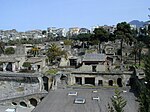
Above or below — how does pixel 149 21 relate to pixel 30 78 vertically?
above

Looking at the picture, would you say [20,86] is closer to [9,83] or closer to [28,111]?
[9,83]

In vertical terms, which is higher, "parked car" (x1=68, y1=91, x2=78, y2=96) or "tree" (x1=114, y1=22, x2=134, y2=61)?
"tree" (x1=114, y1=22, x2=134, y2=61)

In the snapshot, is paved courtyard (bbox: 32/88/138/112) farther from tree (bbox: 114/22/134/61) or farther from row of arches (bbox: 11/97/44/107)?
tree (bbox: 114/22/134/61)

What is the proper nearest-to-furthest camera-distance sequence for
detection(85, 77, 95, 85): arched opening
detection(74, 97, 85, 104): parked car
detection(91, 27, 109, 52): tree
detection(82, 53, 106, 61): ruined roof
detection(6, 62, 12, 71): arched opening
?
detection(74, 97, 85, 104): parked car < detection(85, 77, 95, 85): arched opening < detection(82, 53, 106, 61): ruined roof < detection(6, 62, 12, 71): arched opening < detection(91, 27, 109, 52): tree

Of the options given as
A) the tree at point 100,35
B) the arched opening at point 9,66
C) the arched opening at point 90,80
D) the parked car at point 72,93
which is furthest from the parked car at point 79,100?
the tree at point 100,35

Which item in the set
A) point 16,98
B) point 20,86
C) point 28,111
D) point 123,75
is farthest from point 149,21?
point 20,86

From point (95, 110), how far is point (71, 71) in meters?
16.7

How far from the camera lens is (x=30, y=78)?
3709cm

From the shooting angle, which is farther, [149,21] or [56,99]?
[56,99]

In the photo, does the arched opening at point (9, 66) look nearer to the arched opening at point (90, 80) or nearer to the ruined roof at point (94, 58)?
the ruined roof at point (94, 58)

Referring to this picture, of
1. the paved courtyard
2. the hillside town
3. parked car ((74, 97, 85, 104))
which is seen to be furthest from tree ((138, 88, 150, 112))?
parked car ((74, 97, 85, 104))

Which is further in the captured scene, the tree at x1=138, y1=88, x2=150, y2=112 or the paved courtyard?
the paved courtyard

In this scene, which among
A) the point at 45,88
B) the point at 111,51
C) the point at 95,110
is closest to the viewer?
the point at 95,110

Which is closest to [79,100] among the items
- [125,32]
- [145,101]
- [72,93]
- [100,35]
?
[72,93]
